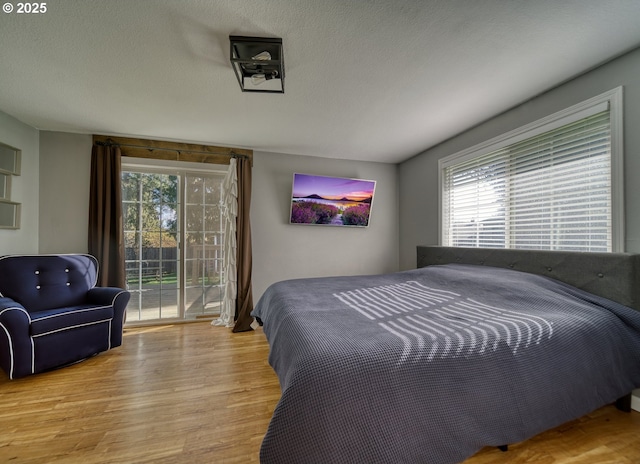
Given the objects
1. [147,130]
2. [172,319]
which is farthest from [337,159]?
[172,319]

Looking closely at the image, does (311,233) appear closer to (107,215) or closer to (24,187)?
(107,215)

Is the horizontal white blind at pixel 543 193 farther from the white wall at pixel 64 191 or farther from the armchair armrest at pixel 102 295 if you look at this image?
the white wall at pixel 64 191

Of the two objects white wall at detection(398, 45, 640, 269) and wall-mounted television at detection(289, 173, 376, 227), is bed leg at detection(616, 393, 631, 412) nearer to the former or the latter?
white wall at detection(398, 45, 640, 269)

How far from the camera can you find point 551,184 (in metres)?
2.08

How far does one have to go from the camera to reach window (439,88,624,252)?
5.70 feet

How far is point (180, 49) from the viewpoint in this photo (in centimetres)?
161

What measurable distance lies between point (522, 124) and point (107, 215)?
458 cm

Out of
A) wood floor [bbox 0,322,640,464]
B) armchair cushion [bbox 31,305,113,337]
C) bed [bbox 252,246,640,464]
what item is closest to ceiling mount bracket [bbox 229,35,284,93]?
bed [bbox 252,246,640,464]

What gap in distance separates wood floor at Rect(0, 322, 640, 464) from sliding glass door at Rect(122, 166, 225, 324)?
994mm

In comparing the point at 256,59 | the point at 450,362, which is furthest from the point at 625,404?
the point at 256,59

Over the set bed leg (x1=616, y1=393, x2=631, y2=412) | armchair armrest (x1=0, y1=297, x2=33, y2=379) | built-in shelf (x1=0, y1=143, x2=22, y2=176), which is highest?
built-in shelf (x1=0, y1=143, x2=22, y2=176)

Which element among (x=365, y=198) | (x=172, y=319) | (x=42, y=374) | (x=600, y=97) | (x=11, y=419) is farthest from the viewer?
(x=365, y=198)

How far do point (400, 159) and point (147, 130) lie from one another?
3.47 m

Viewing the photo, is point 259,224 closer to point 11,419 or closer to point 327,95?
point 327,95
